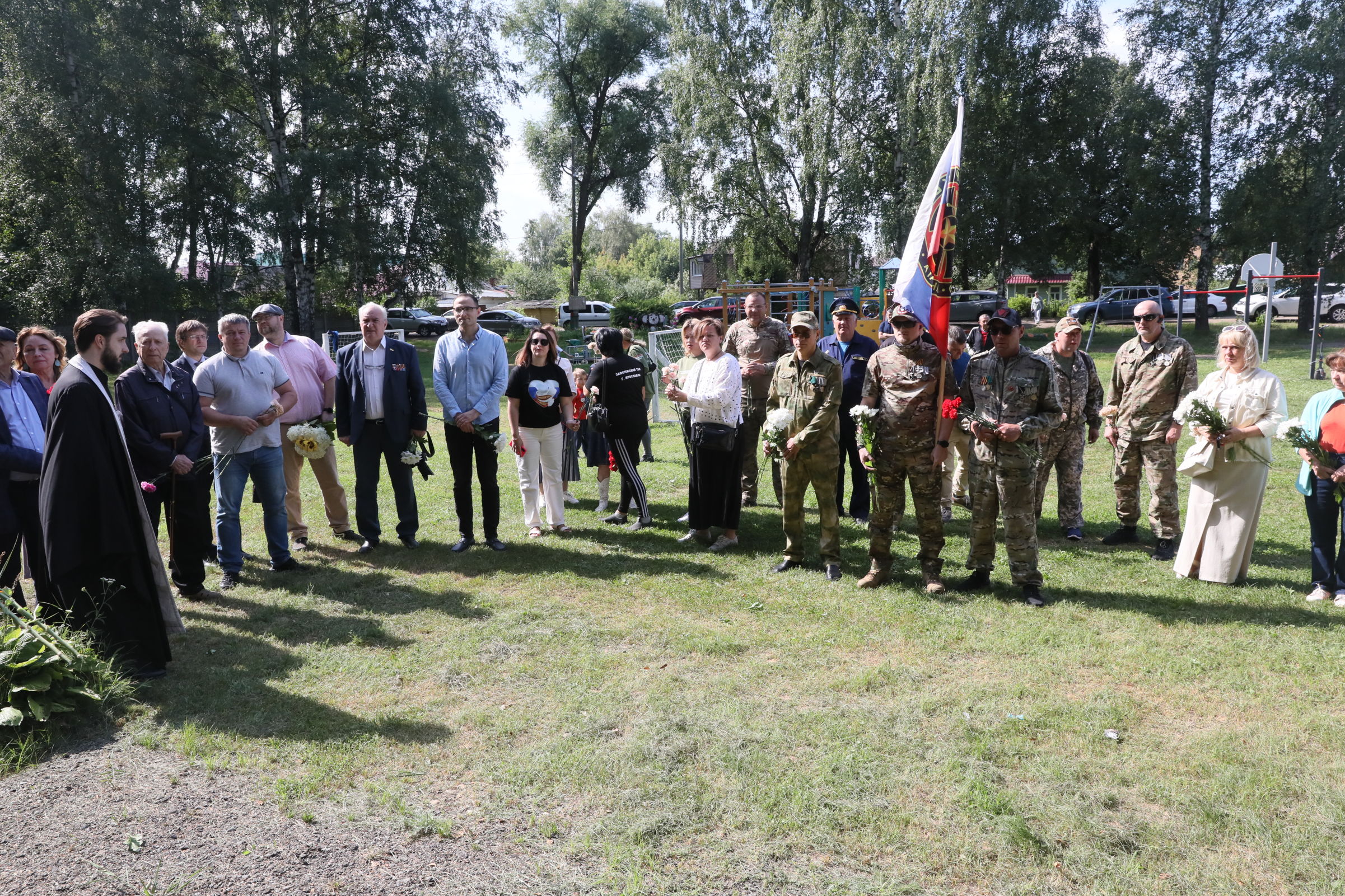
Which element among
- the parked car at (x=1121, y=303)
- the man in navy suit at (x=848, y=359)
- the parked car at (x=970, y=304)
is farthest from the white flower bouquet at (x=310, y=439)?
the parked car at (x=1121, y=303)

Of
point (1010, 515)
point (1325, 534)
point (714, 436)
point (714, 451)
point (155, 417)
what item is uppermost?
point (155, 417)

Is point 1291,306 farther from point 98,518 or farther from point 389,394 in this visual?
point 98,518

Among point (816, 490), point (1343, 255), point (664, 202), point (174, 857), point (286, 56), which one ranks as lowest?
point (174, 857)

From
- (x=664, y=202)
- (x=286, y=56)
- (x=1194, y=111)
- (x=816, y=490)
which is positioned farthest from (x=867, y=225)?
(x=816, y=490)

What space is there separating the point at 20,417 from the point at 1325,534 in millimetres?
8686

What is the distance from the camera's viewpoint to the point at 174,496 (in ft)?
21.0

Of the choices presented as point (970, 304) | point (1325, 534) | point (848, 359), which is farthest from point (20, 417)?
point (970, 304)

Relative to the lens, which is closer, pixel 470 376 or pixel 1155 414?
pixel 1155 414

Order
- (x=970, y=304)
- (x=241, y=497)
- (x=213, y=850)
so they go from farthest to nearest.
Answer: (x=970, y=304)
(x=241, y=497)
(x=213, y=850)

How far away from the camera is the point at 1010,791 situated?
375cm

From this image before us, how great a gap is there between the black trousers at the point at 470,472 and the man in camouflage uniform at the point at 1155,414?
5292 mm

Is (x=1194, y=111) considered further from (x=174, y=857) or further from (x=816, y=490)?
(x=174, y=857)

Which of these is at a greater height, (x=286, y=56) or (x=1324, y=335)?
(x=286, y=56)

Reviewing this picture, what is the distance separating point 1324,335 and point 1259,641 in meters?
31.4
